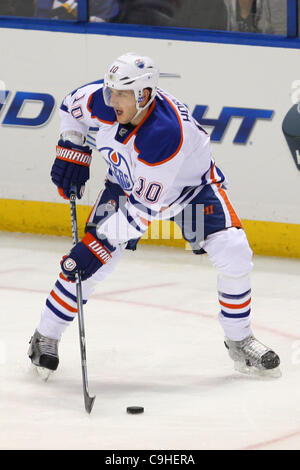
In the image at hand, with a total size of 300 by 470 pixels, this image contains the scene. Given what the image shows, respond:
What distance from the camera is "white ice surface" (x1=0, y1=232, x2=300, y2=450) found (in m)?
3.72

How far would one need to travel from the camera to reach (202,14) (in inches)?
250

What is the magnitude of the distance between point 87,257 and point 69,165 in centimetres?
45

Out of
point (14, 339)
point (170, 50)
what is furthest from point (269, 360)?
point (170, 50)

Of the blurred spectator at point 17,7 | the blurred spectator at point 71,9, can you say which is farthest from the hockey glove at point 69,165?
the blurred spectator at point 17,7

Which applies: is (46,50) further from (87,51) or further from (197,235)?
(197,235)

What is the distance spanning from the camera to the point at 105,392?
4.20 metres

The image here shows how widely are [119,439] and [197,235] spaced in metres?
0.88

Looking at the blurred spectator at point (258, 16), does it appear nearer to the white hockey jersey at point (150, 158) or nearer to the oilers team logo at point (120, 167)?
the white hockey jersey at point (150, 158)

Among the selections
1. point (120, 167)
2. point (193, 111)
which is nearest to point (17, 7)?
point (193, 111)

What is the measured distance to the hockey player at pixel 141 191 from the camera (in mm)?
4000

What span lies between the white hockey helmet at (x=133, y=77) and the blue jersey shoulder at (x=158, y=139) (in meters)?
0.06

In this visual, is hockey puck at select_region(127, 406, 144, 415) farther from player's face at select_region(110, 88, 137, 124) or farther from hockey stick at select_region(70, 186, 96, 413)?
player's face at select_region(110, 88, 137, 124)

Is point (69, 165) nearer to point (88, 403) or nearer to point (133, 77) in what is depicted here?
point (133, 77)

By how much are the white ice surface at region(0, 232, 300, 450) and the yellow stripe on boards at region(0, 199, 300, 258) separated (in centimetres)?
10
